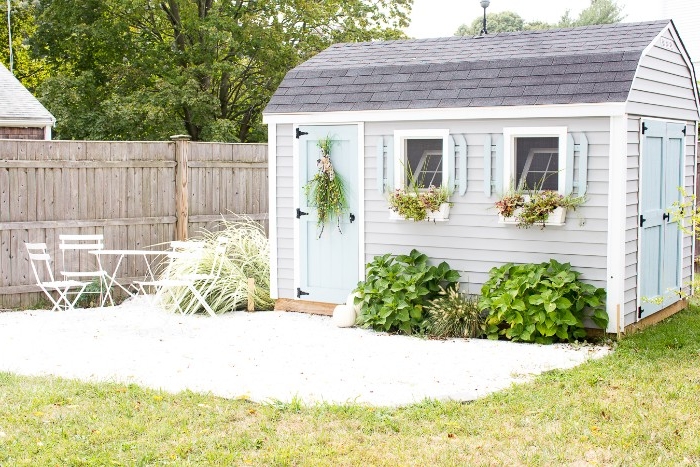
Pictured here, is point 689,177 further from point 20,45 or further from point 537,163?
point 20,45

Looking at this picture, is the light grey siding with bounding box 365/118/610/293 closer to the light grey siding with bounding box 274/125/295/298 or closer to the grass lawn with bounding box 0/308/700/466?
the light grey siding with bounding box 274/125/295/298

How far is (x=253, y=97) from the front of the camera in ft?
72.7

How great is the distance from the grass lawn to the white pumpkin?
2986mm

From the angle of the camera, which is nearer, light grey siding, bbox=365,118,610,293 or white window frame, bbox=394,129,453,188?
light grey siding, bbox=365,118,610,293

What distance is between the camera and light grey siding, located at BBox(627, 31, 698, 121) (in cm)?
871

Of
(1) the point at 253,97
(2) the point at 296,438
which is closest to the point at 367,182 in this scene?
(2) the point at 296,438

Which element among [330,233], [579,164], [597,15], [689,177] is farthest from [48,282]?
[597,15]

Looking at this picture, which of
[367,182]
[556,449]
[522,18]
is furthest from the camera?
[522,18]

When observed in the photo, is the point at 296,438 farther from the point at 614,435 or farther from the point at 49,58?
the point at 49,58

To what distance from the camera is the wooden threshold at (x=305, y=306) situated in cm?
1023

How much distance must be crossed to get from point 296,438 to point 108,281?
635cm

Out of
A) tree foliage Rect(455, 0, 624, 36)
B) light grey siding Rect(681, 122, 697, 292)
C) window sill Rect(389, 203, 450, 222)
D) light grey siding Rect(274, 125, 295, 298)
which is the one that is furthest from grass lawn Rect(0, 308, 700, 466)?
tree foliage Rect(455, 0, 624, 36)

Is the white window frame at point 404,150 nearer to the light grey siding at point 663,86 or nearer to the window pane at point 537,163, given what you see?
the window pane at point 537,163

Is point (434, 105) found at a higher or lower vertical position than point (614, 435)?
higher
